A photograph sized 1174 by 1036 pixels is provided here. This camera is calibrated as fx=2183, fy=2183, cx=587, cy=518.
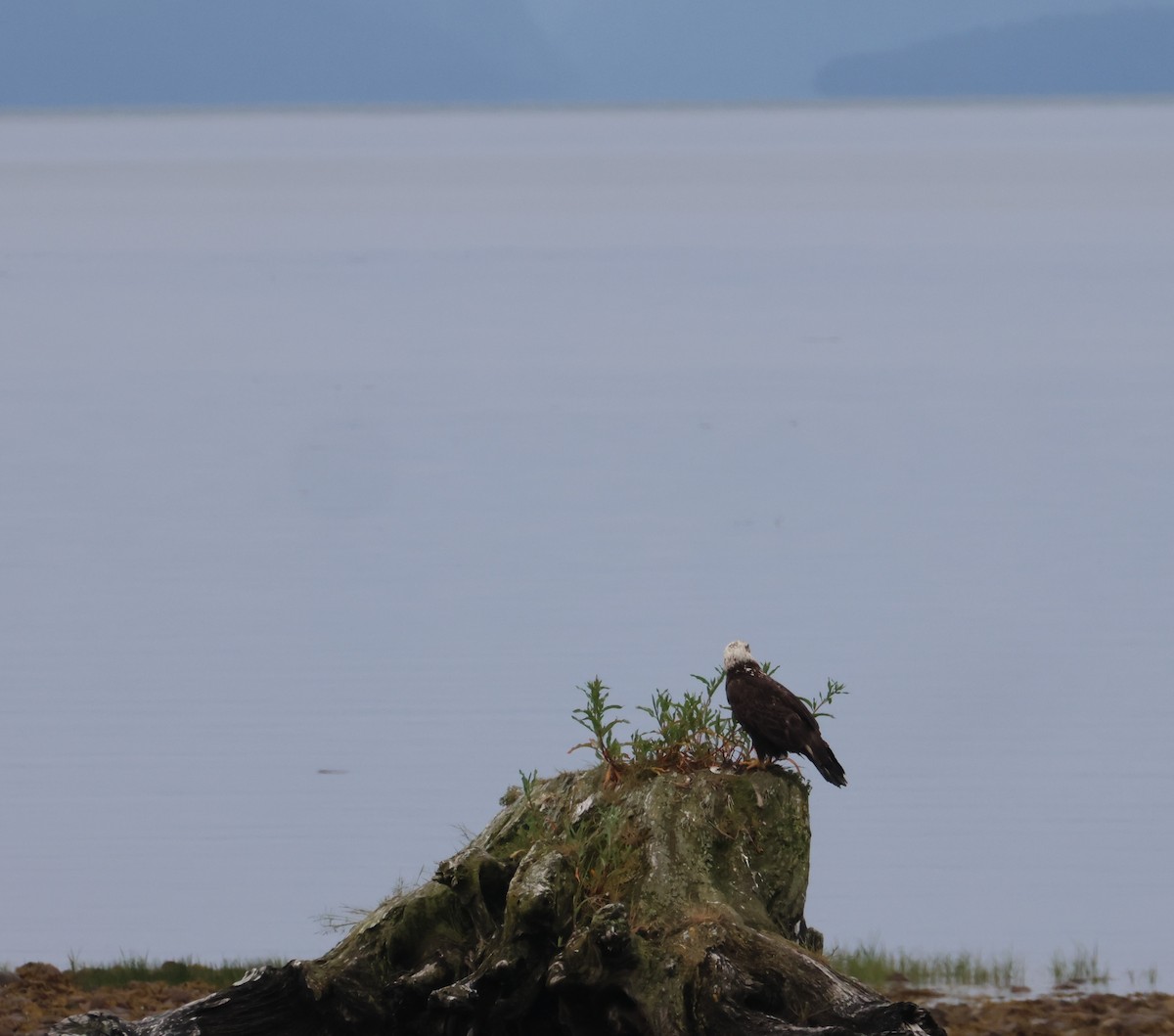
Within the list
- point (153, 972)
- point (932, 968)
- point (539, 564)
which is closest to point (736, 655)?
point (932, 968)

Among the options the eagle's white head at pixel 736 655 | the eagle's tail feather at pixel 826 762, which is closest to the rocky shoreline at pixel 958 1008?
the eagle's tail feather at pixel 826 762

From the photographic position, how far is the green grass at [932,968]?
10.3 m

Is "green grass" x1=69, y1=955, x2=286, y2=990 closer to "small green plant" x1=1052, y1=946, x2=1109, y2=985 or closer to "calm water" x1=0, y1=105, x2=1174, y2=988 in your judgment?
"calm water" x1=0, y1=105, x2=1174, y2=988

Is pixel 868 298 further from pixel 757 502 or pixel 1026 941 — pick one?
pixel 1026 941

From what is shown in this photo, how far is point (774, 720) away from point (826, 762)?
11.4 inches

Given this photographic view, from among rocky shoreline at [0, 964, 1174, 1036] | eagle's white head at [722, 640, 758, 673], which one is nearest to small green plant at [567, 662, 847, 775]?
eagle's white head at [722, 640, 758, 673]

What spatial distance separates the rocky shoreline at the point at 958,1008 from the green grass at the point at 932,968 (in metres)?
0.31

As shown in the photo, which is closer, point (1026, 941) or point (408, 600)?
point (1026, 941)

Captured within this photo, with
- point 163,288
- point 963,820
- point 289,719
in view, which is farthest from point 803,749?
point 163,288

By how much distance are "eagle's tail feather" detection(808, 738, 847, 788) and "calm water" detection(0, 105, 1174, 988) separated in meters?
1.63

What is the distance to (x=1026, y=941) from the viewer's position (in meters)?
11.2

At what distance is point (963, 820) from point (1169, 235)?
50.0 meters

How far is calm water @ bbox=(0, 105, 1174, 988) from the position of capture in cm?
1263

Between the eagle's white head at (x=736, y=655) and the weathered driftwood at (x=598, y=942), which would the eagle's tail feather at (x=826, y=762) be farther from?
the eagle's white head at (x=736, y=655)
